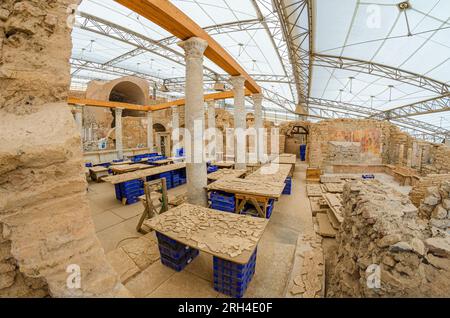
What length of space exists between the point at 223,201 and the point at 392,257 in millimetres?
3901

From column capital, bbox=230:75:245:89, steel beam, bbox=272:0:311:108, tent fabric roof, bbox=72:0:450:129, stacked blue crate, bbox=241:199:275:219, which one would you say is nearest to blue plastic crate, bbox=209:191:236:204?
stacked blue crate, bbox=241:199:275:219

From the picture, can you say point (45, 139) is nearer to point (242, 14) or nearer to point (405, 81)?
point (242, 14)

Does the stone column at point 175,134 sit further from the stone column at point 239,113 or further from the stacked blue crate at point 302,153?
the stacked blue crate at point 302,153

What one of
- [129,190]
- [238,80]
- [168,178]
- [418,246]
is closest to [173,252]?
[418,246]

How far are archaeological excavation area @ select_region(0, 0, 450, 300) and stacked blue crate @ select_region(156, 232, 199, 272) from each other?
0.9 inches

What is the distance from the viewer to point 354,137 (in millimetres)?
11625

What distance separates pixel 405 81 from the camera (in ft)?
35.5

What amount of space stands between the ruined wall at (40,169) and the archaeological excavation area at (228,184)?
10 millimetres

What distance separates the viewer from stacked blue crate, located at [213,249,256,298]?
265 cm

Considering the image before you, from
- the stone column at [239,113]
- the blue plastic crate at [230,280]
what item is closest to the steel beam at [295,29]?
the stone column at [239,113]

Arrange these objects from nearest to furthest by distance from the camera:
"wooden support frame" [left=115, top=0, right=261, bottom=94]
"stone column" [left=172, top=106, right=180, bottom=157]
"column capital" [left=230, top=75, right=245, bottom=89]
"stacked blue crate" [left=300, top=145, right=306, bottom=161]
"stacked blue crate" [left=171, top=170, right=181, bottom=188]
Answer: "wooden support frame" [left=115, top=0, right=261, bottom=94]
"column capital" [left=230, top=75, right=245, bottom=89]
"stacked blue crate" [left=171, top=170, right=181, bottom=188]
"stone column" [left=172, top=106, right=180, bottom=157]
"stacked blue crate" [left=300, top=145, right=306, bottom=161]

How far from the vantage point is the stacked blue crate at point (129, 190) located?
6585mm

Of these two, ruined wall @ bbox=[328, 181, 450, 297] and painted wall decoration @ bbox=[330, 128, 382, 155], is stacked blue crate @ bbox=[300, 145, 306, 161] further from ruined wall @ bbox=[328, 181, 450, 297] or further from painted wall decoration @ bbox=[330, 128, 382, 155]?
ruined wall @ bbox=[328, 181, 450, 297]

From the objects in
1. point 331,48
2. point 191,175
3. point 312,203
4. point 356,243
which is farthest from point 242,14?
point 356,243
